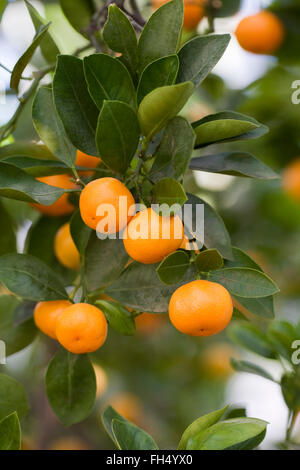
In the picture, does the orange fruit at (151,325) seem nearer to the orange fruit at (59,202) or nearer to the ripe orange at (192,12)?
the orange fruit at (59,202)

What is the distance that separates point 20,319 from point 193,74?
583 mm

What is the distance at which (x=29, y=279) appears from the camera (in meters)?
0.91

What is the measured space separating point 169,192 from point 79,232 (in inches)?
10.6

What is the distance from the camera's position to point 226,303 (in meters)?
0.78

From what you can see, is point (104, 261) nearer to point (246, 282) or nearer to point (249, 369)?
point (246, 282)

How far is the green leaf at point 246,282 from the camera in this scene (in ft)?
2.53

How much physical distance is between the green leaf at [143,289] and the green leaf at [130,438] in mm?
187

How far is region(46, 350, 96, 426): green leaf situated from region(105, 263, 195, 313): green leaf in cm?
16

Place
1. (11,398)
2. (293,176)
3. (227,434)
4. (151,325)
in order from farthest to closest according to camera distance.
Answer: (151,325)
(293,176)
(11,398)
(227,434)

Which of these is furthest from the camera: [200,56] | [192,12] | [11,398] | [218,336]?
[218,336]

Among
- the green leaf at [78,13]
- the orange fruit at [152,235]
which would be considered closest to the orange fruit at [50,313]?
the orange fruit at [152,235]

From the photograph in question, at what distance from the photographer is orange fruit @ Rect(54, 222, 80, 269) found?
105 cm

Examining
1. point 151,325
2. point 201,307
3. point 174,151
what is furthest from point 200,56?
point 151,325

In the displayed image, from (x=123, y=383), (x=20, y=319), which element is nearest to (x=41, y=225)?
(x=20, y=319)
